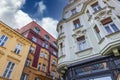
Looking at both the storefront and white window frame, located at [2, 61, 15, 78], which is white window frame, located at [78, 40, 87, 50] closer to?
the storefront

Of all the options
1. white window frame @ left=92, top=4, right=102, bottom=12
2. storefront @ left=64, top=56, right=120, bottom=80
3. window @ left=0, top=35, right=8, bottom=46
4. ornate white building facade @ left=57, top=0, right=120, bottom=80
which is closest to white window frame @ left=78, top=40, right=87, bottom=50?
ornate white building facade @ left=57, top=0, right=120, bottom=80

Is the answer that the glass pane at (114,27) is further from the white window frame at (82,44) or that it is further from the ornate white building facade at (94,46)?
the white window frame at (82,44)

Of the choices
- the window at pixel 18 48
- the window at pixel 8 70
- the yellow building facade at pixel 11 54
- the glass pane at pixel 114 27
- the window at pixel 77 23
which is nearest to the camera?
the glass pane at pixel 114 27

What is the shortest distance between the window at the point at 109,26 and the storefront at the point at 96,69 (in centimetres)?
226

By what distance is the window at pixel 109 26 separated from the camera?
8688 mm

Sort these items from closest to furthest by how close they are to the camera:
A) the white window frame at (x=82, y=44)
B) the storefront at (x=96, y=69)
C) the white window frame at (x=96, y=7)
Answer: the storefront at (x=96, y=69) → the white window frame at (x=82, y=44) → the white window frame at (x=96, y=7)

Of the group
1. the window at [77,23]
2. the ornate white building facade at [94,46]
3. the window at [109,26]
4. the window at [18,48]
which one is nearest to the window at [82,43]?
the ornate white building facade at [94,46]

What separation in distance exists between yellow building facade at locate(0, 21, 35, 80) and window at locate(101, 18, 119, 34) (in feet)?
38.4

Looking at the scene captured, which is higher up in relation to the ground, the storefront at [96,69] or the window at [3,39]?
the window at [3,39]

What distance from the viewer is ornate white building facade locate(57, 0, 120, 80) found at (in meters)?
7.62

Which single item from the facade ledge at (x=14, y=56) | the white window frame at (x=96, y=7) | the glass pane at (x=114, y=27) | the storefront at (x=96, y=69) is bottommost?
the storefront at (x=96, y=69)

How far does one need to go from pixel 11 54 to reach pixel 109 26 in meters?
12.1

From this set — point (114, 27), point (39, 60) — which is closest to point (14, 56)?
point (39, 60)

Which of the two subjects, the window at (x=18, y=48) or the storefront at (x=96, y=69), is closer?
the storefront at (x=96, y=69)
